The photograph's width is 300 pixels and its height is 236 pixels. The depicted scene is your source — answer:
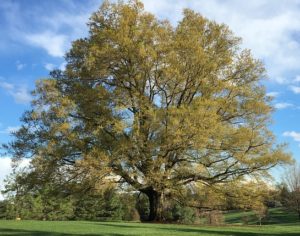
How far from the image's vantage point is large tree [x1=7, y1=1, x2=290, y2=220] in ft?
74.3

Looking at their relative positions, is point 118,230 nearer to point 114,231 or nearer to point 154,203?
point 114,231

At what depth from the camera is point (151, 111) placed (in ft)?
72.7

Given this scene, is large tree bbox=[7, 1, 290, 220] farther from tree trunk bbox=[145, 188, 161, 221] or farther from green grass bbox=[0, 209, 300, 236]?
green grass bbox=[0, 209, 300, 236]

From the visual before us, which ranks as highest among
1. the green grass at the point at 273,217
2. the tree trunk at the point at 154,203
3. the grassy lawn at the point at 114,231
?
the green grass at the point at 273,217

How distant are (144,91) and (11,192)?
1010 inches

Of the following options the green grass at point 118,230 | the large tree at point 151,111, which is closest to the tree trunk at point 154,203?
the large tree at point 151,111

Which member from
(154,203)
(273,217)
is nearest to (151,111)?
(154,203)

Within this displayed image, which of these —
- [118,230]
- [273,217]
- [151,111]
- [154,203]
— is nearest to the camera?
[118,230]

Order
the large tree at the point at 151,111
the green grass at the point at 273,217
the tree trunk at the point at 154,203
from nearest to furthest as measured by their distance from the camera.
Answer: the large tree at the point at 151,111, the tree trunk at the point at 154,203, the green grass at the point at 273,217

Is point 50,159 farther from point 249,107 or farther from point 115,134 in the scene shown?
point 249,107

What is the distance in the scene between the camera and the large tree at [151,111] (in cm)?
2264

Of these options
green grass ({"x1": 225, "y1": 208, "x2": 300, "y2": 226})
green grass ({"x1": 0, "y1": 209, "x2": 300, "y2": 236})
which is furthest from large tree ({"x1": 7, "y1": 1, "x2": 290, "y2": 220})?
green grass ({"x1": 225, "y1": 208, "x2": 300, "y2": 226})

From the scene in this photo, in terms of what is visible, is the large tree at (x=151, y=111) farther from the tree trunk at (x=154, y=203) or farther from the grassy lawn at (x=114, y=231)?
the grassy lawn at (x=114, y=231)

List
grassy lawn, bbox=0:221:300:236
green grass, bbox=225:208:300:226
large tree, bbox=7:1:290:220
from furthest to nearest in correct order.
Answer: green grass, bbox=225:208:300:226
large tree, bbox=7:1:290:220
grassy lawn, bbox=0:221:300:236
